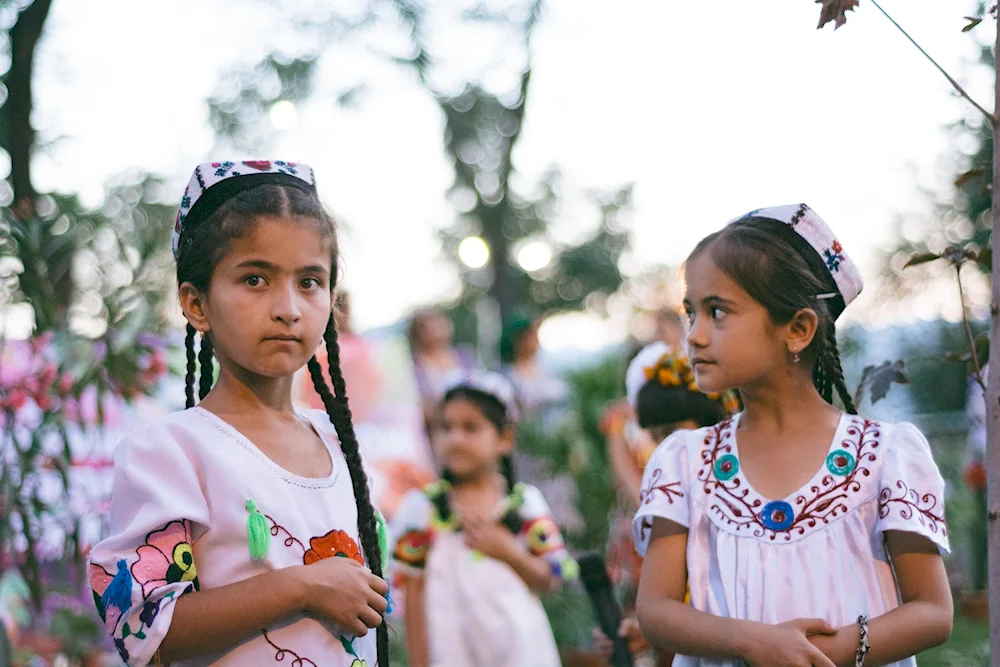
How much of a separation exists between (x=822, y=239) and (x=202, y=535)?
4.39 ft

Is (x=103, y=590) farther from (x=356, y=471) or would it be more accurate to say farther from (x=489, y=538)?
(x=489, y=538)

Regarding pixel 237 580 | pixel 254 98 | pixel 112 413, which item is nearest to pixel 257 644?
pixel 237 580

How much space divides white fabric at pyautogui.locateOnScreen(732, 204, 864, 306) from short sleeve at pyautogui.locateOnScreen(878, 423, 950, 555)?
0.34 metres

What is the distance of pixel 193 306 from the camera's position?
6.50 feet

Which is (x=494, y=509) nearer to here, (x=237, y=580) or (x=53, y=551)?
(x=53, y=551)

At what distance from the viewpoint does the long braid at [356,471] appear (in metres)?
2.01

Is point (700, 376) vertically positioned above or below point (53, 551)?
above

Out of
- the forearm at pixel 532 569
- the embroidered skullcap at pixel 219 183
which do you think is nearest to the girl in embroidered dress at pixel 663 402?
the forearm at pixel 532 569

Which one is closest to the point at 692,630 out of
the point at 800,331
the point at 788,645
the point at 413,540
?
the point at 788,645

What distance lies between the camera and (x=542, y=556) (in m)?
3.98

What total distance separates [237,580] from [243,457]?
0.21m

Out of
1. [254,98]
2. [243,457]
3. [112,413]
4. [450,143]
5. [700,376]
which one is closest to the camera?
[243,457]

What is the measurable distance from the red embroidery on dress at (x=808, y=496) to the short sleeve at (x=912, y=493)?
0.14 feet

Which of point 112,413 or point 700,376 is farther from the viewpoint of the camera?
point 112,413
